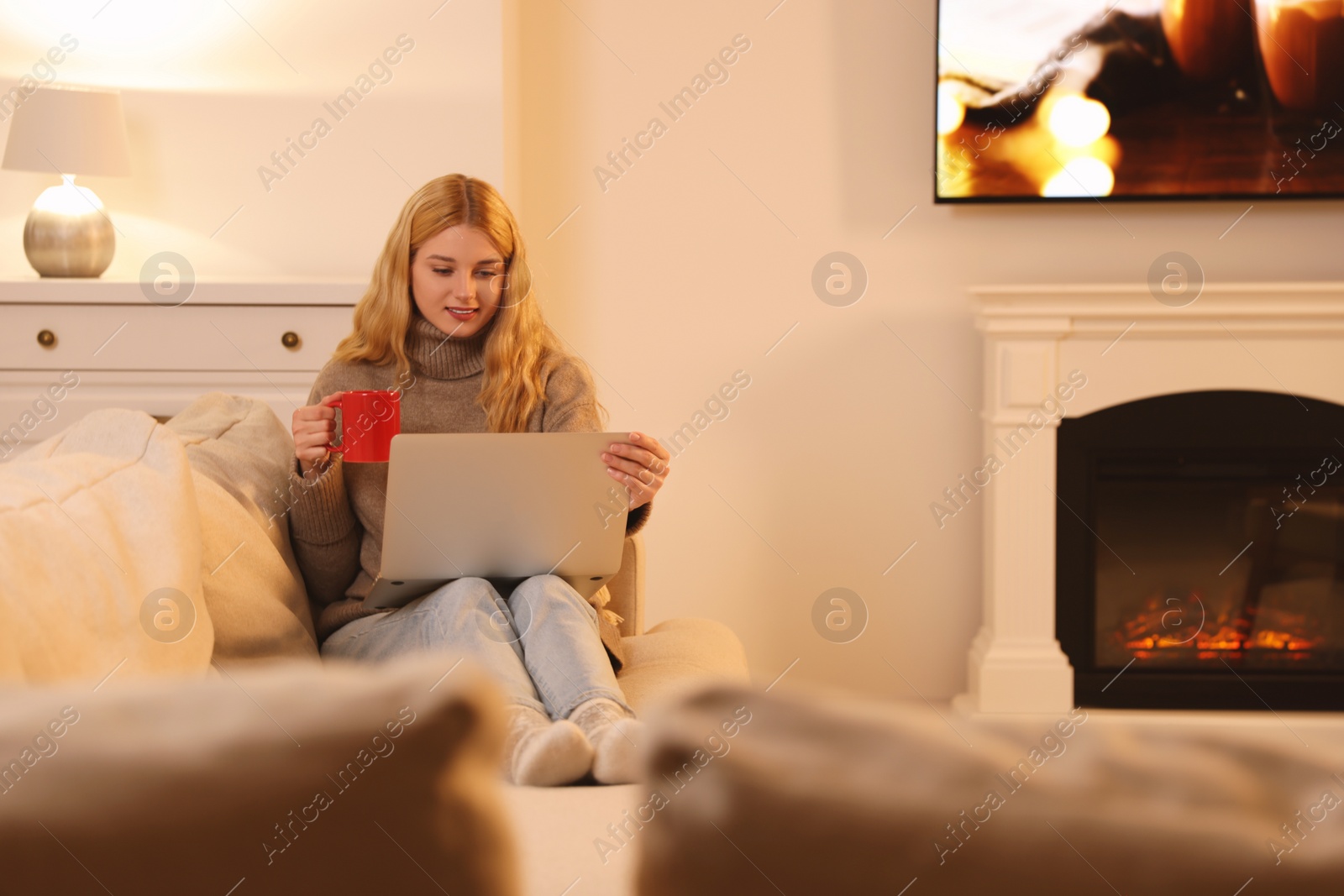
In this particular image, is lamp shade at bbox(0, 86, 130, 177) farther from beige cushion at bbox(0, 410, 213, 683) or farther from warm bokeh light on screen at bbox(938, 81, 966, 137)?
warm bokeh light on screen at bbox(938, 81, 966, 137)

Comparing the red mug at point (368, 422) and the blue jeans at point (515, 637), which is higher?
the red mug at point (368, 422)

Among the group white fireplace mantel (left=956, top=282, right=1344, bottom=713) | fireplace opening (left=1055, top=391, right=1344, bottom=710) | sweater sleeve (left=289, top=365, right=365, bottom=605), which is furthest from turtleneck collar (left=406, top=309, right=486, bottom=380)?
fireplace opening (left=1055, top=391, right=1344, bottom=710)

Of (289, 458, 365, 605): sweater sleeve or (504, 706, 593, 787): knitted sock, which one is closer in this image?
(504, 706, 593, 787): knitted sock

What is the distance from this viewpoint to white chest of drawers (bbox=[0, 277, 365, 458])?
7.69 ft

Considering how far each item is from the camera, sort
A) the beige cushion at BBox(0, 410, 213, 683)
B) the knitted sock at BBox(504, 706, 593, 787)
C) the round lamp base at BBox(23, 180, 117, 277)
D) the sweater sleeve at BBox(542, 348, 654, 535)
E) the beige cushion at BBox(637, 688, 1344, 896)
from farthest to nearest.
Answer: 1. the round lamp base at BBox(23, 180, 117, 277)
2. the sweater sleeve at BBox(542, 348, 654, 535)
3. the knitted sock at BBox(504, 706, 593, 787)
4. the beige cushion at BBox(0, 410, 213, 683)
5. the beige cushion at BBox(637, 688, 1344, 896)

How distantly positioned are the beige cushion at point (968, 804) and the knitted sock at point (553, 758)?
0.70m

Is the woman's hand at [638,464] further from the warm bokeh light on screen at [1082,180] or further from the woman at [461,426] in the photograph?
the warm bokeh light on screen at [1082,180]

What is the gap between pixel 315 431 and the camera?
5.43 feet

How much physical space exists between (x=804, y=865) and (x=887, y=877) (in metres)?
0.03

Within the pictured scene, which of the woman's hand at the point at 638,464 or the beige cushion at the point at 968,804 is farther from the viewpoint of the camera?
the woman's hand at the point at 638,464

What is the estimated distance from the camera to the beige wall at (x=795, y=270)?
2.95 m

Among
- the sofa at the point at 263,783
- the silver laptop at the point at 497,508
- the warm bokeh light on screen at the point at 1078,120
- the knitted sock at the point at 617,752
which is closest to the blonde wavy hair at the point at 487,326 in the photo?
the silver laptop at the point at 497,508

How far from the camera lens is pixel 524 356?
1919 millimetres

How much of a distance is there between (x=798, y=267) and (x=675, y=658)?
152 centimetres
